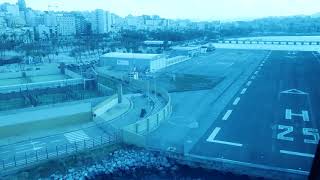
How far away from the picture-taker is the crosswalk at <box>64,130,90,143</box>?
7.87 metres

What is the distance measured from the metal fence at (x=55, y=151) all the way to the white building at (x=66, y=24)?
4314 cm

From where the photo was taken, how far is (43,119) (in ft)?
27.2

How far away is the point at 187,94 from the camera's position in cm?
1273

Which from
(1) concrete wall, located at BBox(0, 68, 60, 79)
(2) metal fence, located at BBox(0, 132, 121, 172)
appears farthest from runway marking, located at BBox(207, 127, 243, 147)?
(1) concrete wall, located at BBox(0, 68, 60, 79)

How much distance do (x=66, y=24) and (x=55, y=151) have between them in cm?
4544

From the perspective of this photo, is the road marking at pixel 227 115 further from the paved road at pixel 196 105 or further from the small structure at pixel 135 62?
the small structure at pixel 135 62

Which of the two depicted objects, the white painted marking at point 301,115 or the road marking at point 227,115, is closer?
the white painted marking at point 301,115

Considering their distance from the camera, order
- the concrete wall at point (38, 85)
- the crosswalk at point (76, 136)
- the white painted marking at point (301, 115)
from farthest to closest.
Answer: the concrete wall at point (38, 85) → the white painted marking at point (301, 115) → the crosswalk at point (76, 136)

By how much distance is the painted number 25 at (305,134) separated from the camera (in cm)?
788

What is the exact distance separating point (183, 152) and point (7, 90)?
9.16 meters

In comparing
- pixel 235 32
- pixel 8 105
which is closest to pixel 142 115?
pixel 8 105

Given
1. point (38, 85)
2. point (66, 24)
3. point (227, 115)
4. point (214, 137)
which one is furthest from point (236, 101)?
point (66, 24)

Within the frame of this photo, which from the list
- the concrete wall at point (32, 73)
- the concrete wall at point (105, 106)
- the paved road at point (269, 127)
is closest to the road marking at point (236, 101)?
the paved road at point (269, 127)

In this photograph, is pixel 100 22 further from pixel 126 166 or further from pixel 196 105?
pixel 126 166
